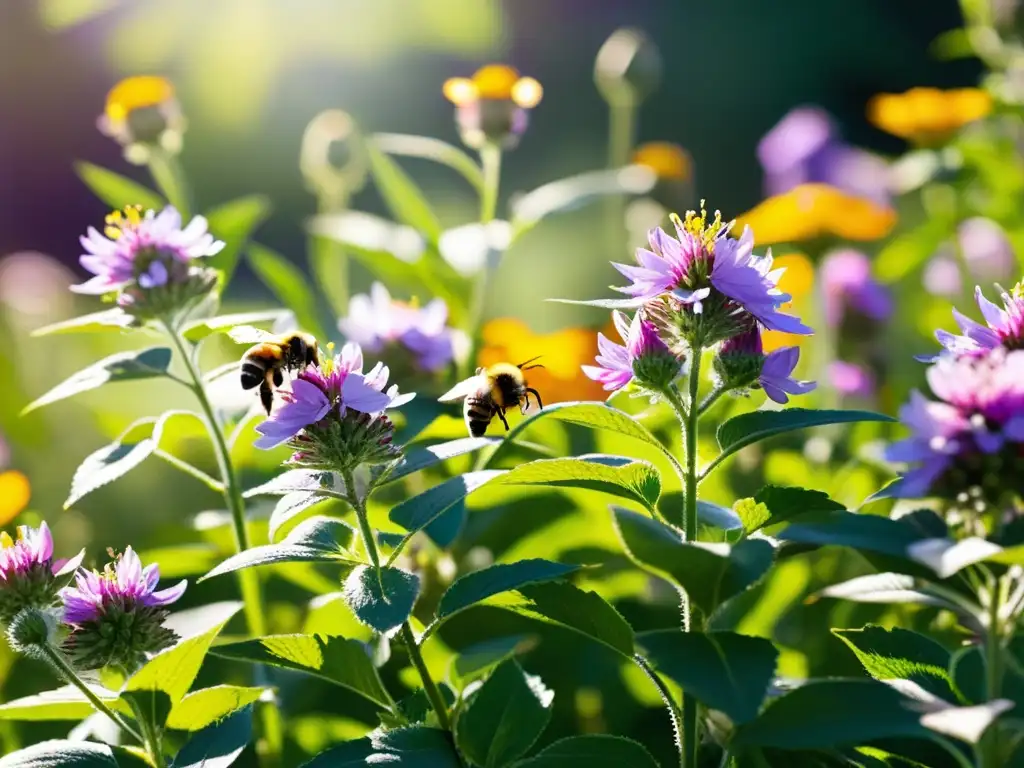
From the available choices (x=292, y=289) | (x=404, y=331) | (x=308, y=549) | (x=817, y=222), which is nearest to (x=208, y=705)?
(x=308, y=549)

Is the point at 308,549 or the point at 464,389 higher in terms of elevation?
the point at 464,389

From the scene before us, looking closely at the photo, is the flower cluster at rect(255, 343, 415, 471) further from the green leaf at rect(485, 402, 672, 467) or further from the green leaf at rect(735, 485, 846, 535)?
the green leaf at rect(735, 485, 846, 535)

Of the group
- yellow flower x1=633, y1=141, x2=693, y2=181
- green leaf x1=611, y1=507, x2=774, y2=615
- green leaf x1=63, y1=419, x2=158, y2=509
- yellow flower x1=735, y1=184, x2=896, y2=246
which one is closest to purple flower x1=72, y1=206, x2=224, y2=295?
green leaf x1=63, y1=419, x2=158, y2=509

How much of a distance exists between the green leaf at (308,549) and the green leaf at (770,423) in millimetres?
255

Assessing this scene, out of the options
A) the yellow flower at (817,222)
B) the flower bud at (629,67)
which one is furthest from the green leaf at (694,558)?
the flower bud at (629,67)

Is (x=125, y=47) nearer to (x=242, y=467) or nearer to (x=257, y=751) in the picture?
(x=242, y=467)

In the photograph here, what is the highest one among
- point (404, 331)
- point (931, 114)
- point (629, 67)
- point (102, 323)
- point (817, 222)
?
point (629, 67)

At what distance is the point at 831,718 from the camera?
0.65 metres

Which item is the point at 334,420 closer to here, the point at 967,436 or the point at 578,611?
the point at 578,611

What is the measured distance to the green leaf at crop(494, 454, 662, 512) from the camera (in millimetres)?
750

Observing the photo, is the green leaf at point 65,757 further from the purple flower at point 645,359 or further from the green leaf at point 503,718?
the purple flower at point 645,359

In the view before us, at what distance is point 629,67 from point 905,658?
1.62m


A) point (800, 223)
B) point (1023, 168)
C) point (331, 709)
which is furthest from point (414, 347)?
point (1023, 168)

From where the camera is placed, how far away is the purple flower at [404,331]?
1354 millimetres
